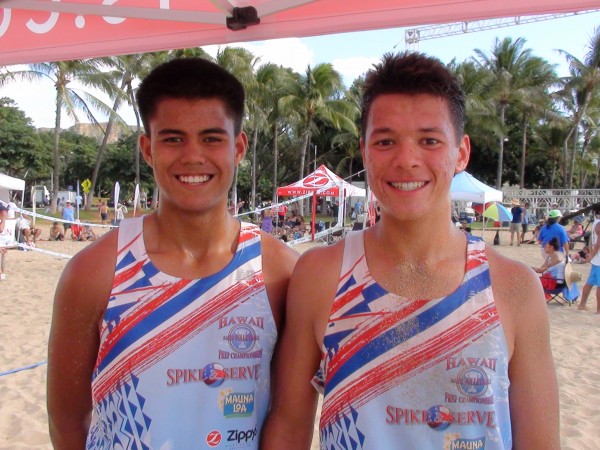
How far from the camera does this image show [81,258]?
1.64 metres

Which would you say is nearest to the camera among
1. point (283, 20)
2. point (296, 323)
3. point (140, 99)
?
point (296, 323)

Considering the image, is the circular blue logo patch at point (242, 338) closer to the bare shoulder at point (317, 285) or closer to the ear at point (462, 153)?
the bare shoulder at point (317, 285)

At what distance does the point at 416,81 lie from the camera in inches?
56.3

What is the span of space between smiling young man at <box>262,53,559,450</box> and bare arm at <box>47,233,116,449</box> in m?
0.57

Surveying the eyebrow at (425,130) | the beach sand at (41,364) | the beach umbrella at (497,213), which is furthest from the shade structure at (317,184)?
the eyebrow at (425,130)

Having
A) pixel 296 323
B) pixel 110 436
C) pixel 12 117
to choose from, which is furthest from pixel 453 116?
pixel 12 117

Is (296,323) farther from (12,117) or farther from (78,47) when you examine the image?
(12,117)

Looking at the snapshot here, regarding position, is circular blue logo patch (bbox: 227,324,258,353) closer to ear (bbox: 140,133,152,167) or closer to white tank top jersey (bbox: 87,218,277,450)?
white tank top jersey (bbox: 87,218,277,450)

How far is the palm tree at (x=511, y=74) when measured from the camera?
115 ft

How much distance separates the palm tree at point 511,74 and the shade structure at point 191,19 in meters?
34.9

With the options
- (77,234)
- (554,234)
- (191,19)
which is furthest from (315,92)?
(191,19)

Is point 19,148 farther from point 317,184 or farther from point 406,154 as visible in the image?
point 406,154

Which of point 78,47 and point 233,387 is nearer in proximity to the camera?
point 233,387

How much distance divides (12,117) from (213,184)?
47677 millimetres
